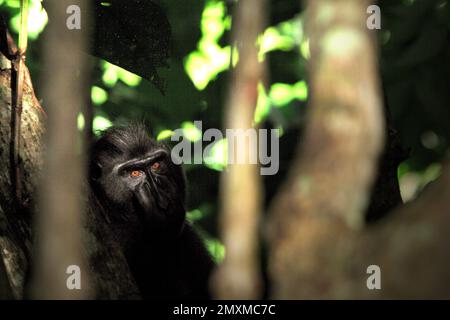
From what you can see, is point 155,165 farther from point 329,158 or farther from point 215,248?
point 329,158

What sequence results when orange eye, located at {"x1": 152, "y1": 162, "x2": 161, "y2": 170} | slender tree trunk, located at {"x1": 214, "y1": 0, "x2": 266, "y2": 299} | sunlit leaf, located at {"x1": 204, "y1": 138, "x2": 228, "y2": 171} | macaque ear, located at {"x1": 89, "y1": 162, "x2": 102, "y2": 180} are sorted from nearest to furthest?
slender tree trunk, located at {"x1": 214, "y1": 0, "x2": 266, "y2": 299}, macaque ear, located at {"x1": 89, "y1": 162, "x2": 102, "y2": 180}, orange eye, located at {"x1": 152, "y1": 162, "x2": 161, "y2": 170}, sunlit leaf, located at {"x1": 204, "y1": 138, "x2": 228, "y2": 171}

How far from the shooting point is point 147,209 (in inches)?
161

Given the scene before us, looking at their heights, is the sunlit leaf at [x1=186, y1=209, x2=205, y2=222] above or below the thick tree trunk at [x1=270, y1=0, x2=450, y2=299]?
above

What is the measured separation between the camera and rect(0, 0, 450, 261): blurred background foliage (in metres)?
4.90

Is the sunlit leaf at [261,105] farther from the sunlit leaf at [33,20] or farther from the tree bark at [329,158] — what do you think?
the sunlit leaf at [33,20]

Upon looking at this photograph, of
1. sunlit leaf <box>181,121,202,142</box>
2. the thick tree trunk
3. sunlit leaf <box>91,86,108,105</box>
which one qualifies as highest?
sunlit leaf <box>91,86,108,105</box>

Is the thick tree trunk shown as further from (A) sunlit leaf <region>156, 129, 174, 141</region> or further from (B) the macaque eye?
(A) sunlit leaf <region>156, 129, 174, 141</region>

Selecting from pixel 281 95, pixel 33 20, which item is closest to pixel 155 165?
pixel 33 20

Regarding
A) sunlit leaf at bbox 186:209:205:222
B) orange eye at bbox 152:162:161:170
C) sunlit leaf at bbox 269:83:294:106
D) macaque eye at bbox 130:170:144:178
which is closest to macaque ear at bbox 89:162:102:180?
macaque eye at bbox 130:170:144:178

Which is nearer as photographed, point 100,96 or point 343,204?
point 343,204

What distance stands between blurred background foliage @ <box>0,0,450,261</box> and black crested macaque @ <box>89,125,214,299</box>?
30 centimetres

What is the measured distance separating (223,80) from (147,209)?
130 centimetres
